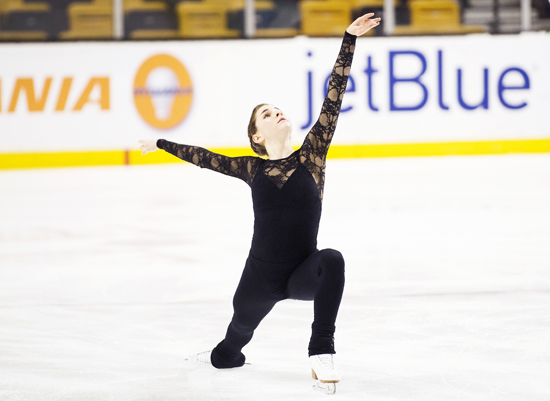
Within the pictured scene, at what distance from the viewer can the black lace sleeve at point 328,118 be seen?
2129 millimetres

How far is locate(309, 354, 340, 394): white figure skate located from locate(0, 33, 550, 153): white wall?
20.2ft

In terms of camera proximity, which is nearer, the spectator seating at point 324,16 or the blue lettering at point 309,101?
the blue lettering at point 309,101

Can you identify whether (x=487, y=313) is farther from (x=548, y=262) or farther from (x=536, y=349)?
(x=548, y=262)

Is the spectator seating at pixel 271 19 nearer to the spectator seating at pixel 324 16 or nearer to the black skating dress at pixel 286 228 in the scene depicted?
the spectator seating at pixel 324 16

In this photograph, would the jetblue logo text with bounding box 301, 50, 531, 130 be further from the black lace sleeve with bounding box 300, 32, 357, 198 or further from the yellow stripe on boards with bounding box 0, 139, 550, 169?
the black lace sleeve with bounding box 300, 32, 357, 198

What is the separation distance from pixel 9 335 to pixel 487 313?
5.12ft

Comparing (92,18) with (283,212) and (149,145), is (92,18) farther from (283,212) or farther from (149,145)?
(283,212)

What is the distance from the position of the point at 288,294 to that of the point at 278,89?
628cm

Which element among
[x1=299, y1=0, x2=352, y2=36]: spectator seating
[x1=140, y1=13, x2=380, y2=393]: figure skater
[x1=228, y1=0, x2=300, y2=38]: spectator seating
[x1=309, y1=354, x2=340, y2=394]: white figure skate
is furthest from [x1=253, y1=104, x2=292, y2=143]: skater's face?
[x1=299, y1=0, x2=352, y2=36]: spectator seating

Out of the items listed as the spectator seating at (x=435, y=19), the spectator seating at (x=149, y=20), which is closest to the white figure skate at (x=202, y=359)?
the spectator seating at (x=149, y=20)

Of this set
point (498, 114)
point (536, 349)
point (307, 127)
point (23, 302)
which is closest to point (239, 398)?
point (536, 349)

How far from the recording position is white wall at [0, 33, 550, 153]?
792 centimetres

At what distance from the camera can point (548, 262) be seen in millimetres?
3588

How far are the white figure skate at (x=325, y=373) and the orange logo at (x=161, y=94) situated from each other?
20.7 feet
